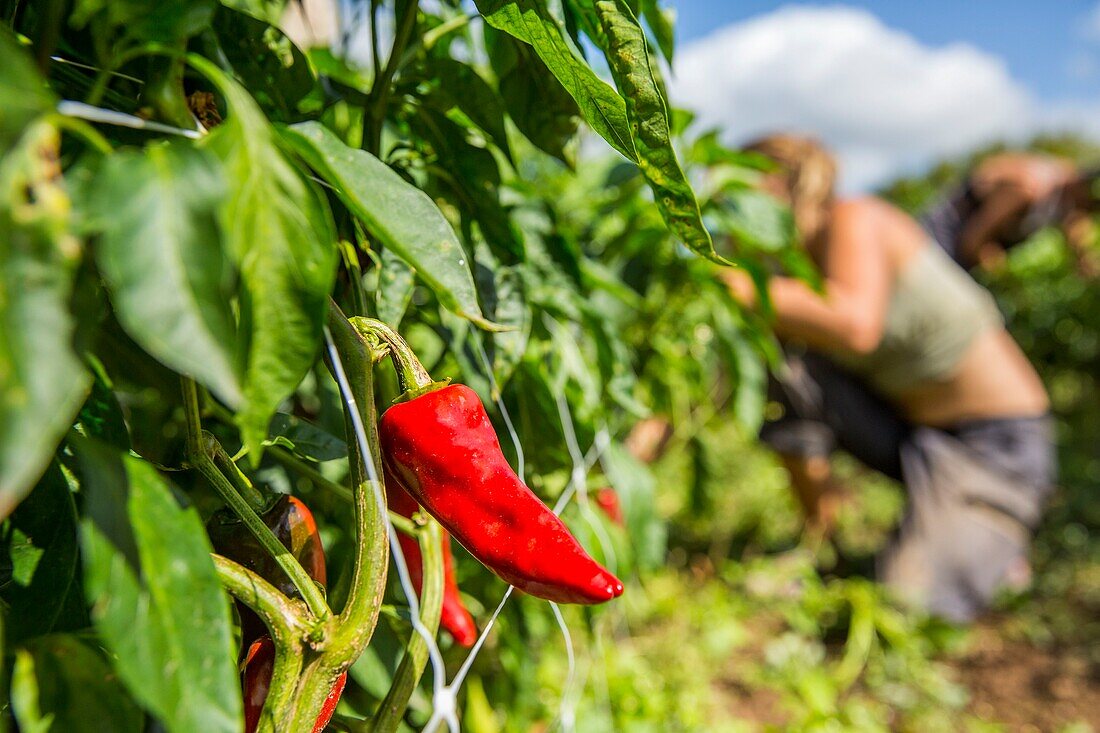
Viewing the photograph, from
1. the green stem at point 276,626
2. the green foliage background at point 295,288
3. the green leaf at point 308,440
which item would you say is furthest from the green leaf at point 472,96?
the green stem at point 276,626

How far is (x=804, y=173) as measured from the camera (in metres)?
2.62

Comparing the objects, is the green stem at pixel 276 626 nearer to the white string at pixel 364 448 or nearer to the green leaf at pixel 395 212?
the white string at pixel 364 448

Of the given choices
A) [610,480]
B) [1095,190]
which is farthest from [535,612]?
[1095,190]

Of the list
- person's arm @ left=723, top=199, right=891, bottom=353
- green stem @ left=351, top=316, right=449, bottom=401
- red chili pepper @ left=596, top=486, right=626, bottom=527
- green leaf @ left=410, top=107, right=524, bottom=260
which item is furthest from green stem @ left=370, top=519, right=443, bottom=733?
person's arm @ left=723, top=199, right=891, bottom=353

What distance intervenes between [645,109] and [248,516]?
270 mm

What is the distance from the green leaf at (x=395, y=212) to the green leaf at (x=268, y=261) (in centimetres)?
5

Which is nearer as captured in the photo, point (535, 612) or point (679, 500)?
point (535, 612)

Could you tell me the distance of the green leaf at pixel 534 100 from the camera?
0.63 meters

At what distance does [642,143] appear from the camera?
437 mm

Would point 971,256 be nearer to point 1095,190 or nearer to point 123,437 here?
point 1095,190

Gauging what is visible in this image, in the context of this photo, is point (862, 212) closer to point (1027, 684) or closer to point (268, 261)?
point (1027, 684)

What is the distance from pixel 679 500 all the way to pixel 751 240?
240 centimetres

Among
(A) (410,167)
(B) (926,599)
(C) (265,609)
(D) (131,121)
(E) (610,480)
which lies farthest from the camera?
(B) (926,599)

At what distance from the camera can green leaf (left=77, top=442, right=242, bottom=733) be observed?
302 millimetres
